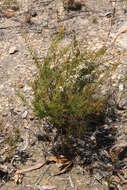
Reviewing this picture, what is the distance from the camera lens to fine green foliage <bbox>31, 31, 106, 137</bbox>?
3.55 m

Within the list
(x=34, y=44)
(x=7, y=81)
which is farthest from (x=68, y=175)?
(x=34, y=44)

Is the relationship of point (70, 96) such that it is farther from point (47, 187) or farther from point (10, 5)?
point (10, 5)

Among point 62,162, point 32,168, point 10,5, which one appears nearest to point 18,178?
point 32,168

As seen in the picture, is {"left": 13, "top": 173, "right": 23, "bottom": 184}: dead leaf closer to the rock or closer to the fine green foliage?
the fine green foliage

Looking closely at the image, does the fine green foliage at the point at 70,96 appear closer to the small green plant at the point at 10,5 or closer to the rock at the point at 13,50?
the rock at the point at 13,50

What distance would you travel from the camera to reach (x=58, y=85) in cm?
355

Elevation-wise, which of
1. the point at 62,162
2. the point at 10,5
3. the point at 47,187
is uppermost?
the point at 10,5

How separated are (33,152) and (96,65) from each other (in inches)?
37.7

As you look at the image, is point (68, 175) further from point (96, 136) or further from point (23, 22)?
point (23, 22)

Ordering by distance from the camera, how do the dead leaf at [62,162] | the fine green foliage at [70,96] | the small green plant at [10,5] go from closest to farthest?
the fine green foliage at [70,96], the dead leaf at [62,162], the small green plant at [10,5]

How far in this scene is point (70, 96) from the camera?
3.62m

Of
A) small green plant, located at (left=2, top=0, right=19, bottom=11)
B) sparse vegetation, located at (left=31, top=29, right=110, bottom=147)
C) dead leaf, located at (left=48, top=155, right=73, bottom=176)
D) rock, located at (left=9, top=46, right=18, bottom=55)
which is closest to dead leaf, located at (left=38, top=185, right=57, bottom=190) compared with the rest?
dead leaf, located at (left=48, top=155, right=73, bottom=176)

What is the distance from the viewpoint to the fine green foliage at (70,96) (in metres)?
3.55

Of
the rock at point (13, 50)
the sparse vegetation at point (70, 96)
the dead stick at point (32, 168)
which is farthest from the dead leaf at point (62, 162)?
the rock at point (13, 50)
